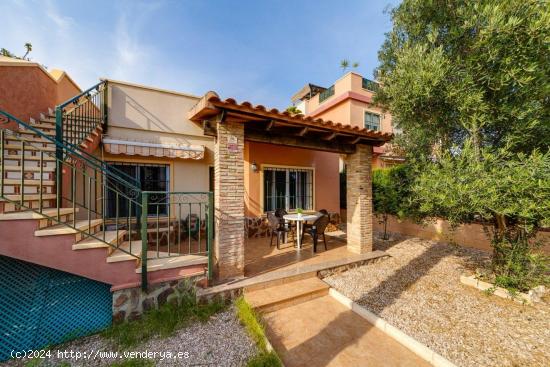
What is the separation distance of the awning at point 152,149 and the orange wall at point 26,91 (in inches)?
83.0

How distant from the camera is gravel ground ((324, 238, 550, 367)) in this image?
3818 mm

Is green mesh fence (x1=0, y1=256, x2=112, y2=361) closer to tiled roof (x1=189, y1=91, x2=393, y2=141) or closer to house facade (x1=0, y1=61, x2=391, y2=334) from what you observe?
house facade (x1=0, y1=61, x2=391, y2=334)

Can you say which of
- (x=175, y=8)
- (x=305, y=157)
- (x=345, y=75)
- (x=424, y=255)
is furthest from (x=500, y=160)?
(x=345, y=75)

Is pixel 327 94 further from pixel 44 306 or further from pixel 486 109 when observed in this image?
pixel 44 306

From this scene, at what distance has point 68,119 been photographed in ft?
24.5

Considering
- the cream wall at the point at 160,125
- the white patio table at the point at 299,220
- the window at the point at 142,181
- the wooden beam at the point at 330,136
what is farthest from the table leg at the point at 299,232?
the window at the point at 142,181

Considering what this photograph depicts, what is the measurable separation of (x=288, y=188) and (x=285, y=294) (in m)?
7.60

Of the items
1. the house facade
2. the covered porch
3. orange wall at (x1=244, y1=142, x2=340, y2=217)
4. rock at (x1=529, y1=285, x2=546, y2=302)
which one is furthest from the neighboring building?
rock at (x1=529, y1=285, x2=546, y2=302)

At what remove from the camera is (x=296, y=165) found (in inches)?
497

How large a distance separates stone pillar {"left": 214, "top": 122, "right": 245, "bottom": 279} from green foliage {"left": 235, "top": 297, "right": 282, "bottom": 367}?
95 cm

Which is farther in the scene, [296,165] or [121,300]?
[296,165]

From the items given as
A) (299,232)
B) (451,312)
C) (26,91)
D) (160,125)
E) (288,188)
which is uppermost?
(26,91)

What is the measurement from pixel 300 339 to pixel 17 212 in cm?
600

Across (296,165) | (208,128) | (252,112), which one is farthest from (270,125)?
(296,165)
